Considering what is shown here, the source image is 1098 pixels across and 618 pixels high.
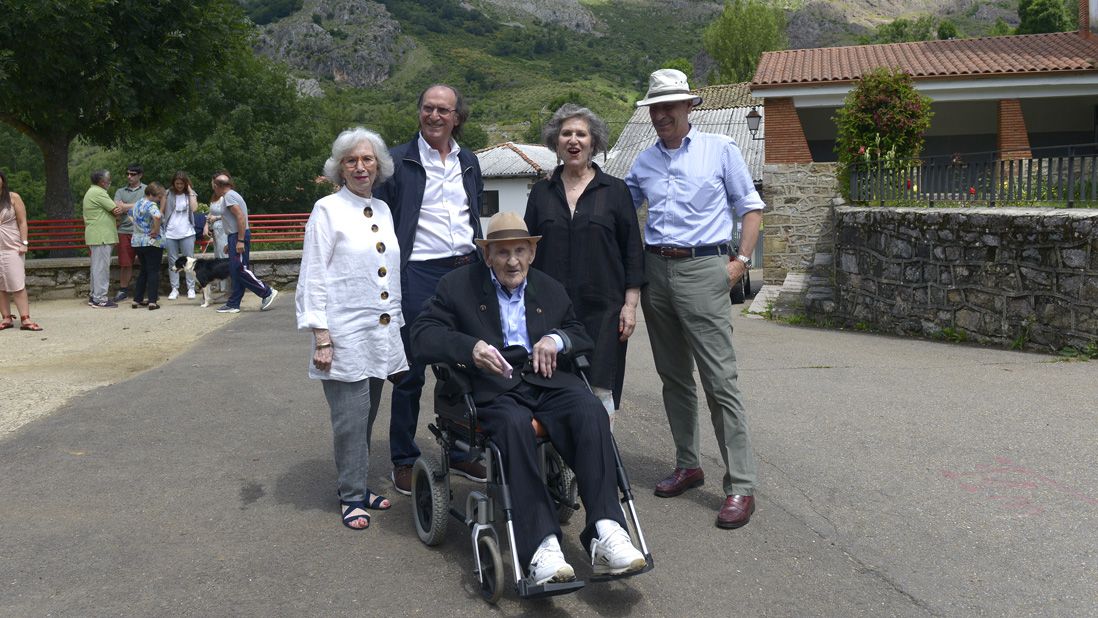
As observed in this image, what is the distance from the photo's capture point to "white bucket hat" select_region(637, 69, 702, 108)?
4.63 metres

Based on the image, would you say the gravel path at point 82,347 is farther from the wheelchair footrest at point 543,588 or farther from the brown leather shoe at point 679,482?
the wheelchair footrest at point 543,588

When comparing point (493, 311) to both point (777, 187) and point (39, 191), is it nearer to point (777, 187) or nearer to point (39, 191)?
point (777, 187)

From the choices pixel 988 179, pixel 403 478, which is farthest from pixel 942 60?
pixel 403 478

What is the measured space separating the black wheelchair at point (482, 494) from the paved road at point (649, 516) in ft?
0.45

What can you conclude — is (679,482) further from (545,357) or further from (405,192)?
(405,192)

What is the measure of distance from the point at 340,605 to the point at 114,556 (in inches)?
46.7

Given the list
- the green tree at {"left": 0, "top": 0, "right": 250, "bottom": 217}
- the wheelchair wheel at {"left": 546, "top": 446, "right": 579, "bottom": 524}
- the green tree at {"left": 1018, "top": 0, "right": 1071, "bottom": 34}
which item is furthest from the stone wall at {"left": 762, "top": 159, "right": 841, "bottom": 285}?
the green tree at {"left": 1018, "top": 0, "right": 1071, "bottom": 34}

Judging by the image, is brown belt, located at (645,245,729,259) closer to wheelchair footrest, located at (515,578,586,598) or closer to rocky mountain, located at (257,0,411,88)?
wheelchair footrest, located at (515,578,586,598)

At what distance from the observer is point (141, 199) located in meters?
14.0

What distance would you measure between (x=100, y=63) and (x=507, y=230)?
13.4m

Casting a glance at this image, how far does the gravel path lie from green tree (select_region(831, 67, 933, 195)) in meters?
9.16

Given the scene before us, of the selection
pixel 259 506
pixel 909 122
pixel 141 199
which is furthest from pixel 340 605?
pixel 909 122

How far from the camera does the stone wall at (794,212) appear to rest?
18219mm

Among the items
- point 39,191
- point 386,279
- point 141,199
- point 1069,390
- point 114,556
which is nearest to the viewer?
point 114,556
